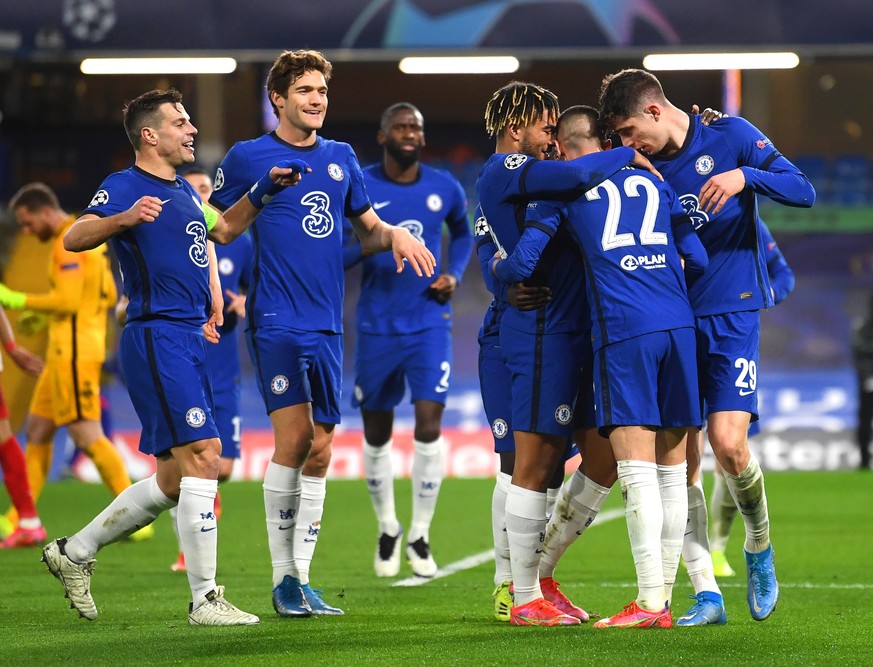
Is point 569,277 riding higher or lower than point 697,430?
higher

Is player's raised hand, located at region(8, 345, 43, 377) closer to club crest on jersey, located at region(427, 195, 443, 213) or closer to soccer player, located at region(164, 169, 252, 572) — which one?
soccer player, located at region(164, 169, 252, 572)

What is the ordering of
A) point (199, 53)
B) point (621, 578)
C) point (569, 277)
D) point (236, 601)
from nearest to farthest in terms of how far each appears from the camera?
point (569, 277) < point (236, 601) < point (621, 578) < point (199, 53)

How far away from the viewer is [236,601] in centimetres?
612

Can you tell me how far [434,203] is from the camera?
7922 millimetres

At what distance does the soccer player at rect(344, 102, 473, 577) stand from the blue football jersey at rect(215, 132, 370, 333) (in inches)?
69.5

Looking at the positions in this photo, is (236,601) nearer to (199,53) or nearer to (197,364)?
(197,364)

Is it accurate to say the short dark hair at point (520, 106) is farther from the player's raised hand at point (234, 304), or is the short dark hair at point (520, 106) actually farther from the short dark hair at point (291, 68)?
the player's raised hand at point (234, 304)

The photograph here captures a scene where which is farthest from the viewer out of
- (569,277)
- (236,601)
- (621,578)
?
(621,578)

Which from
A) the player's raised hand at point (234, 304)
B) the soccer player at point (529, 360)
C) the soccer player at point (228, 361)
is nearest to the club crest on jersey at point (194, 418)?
the soccer player at point (529, 360)

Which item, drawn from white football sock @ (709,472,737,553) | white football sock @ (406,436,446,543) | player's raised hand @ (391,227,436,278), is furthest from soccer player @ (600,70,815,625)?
white football sock @ (406,436,446,543)

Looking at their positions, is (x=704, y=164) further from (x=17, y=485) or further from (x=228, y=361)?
(x=17, y=485)

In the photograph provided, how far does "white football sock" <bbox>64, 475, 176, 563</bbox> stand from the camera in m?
5.39

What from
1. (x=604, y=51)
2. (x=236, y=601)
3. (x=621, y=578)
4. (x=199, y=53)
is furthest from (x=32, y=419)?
(x=604, y=51)

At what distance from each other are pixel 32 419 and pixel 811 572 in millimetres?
5281
